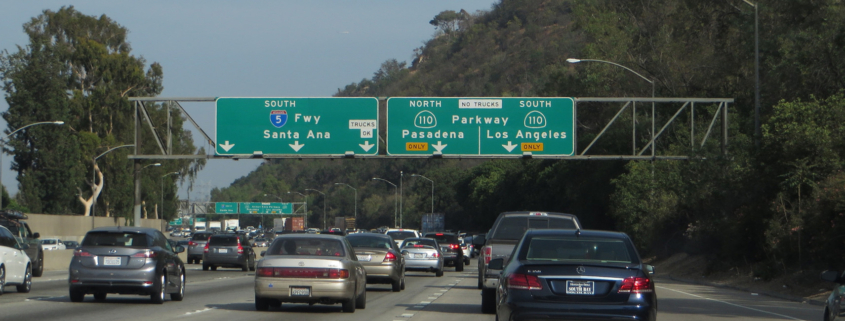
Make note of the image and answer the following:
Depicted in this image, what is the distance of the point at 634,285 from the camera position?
10312 millimetres

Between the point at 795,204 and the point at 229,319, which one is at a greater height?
the point at 795,204

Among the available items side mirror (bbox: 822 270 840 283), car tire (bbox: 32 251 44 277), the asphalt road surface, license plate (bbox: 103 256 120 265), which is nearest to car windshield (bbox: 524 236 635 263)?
side mirror (bbox: 822 270 840 283)

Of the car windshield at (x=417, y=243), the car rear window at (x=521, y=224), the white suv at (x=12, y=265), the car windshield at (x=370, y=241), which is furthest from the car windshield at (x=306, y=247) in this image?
the car windshield at (x=417, y=243)

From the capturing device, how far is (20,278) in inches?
827

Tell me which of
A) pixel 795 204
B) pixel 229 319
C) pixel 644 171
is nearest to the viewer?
pixel 229 319

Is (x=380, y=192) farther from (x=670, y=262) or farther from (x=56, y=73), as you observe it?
(x=670, y=262)

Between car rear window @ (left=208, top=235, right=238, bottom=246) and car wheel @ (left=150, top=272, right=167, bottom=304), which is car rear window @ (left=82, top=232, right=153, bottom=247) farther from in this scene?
car rear window @ (left=208, top=235, right=238, bottom=246)

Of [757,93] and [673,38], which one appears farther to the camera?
[673,38]

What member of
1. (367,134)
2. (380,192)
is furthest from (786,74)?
(380,192)

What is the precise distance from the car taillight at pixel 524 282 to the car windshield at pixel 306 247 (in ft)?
22.4

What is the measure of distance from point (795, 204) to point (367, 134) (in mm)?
15418

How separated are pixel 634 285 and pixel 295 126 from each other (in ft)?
→ 84.7

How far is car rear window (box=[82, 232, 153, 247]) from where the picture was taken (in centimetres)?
1806

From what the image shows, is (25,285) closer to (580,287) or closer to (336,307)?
(336,307)
